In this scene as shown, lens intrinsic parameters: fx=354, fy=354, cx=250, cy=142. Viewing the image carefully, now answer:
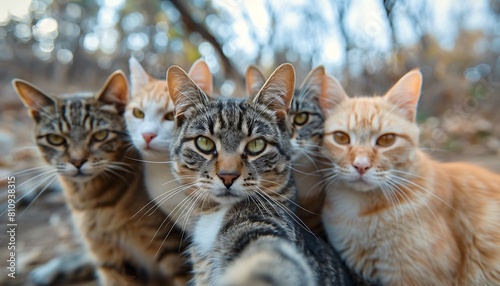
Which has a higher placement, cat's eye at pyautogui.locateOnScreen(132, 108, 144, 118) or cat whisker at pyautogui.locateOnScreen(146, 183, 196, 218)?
cat's eye at pyautogui.locateOnScreen(132, 108, 144, 118)

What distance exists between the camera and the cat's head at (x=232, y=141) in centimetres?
122

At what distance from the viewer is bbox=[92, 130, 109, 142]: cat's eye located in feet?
5.46

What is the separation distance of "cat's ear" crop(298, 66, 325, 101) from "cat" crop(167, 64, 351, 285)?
0.39 meters

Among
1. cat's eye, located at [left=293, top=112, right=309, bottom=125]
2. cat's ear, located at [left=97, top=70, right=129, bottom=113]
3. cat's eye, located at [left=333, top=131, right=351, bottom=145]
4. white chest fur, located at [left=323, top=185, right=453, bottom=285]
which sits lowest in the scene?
white chest fur, located at [left=323, top=185, right=453, bottom=285]

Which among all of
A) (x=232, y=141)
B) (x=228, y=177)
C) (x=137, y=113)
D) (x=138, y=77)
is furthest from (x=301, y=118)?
(x=138, y=77)

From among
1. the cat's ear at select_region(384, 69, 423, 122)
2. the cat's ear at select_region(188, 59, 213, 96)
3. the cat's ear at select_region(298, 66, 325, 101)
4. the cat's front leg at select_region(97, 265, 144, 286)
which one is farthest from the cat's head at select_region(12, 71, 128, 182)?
the cat's ear at select_region(384, 69, 423, 122)

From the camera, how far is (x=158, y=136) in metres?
1.57

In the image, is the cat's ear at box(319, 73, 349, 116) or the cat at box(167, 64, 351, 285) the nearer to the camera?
the cat at box(167, 64, 351, 285)

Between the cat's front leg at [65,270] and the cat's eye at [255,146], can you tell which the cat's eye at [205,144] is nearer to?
the cat's eye at [255,146]

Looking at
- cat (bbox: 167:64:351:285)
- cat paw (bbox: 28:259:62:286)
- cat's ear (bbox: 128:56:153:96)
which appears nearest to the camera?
cat (bbox: 167:64:351:285)

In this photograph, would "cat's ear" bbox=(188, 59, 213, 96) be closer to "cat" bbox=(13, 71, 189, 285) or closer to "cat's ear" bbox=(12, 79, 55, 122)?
"cat" bbox=(13, 71, 189, 285)

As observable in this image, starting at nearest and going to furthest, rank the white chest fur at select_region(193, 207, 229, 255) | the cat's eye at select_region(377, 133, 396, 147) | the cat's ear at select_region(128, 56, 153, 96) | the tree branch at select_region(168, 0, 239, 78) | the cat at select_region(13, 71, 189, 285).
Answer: the white chest fur at select_region(193, 207, 229, 255) → the cat's eye at select_region(377, 133, 396, 147) → the cat at select_region(13, 71, 189, 285) → the cat's ear at select_region(128, 56, 153, 96) → the tree branch at select_region(168, 0, 239, 78)

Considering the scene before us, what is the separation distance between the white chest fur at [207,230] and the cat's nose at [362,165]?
0.53m

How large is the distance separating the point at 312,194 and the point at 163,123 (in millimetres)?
775
